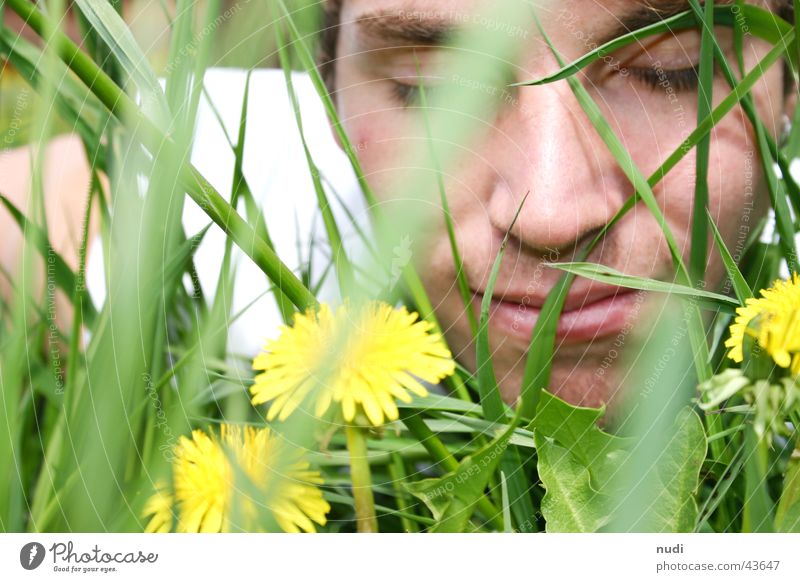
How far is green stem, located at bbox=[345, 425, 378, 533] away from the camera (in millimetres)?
228

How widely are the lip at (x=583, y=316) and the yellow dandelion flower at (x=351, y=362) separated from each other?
63 mm

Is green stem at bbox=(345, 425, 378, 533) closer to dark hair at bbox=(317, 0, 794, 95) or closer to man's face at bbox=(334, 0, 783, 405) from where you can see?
man's face at bbox=(334, 0, 783, 405)

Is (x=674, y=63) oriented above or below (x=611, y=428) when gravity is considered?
above

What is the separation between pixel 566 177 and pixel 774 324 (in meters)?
0.10

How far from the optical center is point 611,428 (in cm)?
27

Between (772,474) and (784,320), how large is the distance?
55 millimetres

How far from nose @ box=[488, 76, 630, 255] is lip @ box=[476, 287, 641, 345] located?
0.03 metres

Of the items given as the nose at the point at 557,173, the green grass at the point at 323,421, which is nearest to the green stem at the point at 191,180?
the green grass at the point at 323,421

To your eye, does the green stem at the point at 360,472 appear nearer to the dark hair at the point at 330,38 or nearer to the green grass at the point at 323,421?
the green grass at the point at 323,421

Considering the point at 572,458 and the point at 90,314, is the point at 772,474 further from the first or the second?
the point at 90,314

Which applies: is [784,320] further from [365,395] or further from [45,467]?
[45,467]

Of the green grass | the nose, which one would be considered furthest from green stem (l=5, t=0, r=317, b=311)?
the nose

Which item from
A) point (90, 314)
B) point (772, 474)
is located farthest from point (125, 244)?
point (772, 474)

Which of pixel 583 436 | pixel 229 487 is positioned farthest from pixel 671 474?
pixel 229 487
